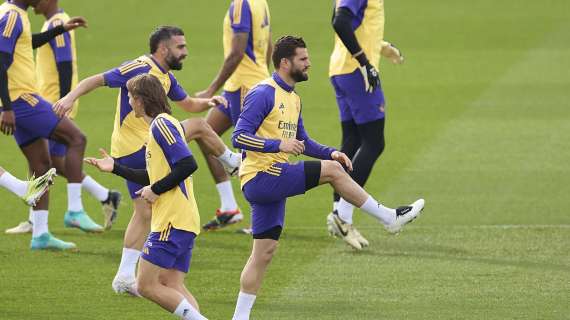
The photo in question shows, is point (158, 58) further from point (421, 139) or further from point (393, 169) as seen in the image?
point (421, 139)

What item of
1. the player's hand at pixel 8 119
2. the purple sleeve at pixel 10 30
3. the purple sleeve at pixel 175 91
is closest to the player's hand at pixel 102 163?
the purple sleeve at pixel 175 91

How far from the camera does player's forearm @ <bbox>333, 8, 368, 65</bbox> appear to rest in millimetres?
11805

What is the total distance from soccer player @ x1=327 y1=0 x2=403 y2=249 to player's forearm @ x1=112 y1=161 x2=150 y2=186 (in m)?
3.24

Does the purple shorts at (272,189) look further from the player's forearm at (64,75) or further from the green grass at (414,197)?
the player's forearm at (64,75)

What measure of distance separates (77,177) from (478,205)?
406 centimetres

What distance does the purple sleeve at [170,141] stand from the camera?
28.1 ft

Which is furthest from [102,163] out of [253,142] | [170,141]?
[253,142]

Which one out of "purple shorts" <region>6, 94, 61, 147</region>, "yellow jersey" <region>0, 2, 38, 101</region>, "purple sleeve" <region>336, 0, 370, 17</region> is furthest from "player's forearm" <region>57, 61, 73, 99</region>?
"purple sleeve" <region>336, 0, 370, 17</region>

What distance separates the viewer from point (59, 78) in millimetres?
13312

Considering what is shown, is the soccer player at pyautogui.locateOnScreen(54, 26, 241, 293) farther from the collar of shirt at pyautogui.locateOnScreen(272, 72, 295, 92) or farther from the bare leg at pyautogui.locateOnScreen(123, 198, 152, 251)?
the collar of shirt at pyautogui.locateOnScreen(272, 72, 295, 92)

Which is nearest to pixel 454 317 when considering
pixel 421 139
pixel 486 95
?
pixel 421 139

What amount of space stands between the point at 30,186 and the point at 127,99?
1.01 meters

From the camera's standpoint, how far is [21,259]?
1169 cm

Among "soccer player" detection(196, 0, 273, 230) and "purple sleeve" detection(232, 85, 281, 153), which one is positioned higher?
"purple sleeve" detection(232, 85, 281, 153)
